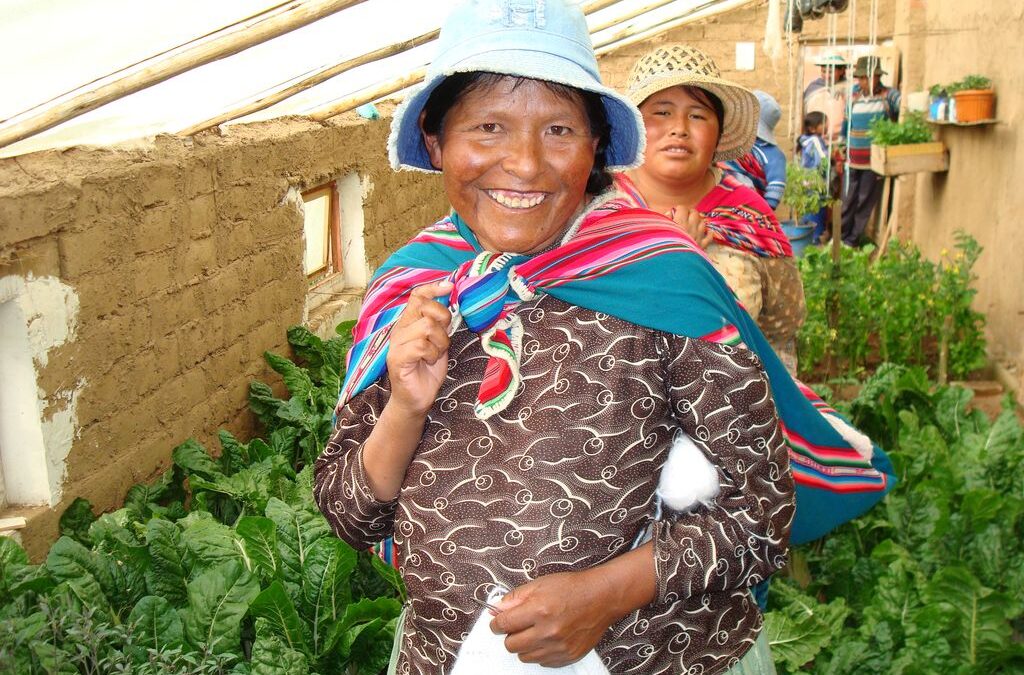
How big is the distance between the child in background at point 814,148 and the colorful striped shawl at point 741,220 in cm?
717

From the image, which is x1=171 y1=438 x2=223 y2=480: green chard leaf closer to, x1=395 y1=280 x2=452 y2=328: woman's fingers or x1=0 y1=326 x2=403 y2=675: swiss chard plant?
x1=0 y1=326 x2=403 y2=675: swiss chard plant

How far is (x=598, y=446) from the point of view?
1.36 metres

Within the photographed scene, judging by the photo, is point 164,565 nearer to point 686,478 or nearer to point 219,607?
point 219,607

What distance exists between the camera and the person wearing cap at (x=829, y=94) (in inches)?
416

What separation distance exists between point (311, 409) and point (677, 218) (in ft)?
7.46

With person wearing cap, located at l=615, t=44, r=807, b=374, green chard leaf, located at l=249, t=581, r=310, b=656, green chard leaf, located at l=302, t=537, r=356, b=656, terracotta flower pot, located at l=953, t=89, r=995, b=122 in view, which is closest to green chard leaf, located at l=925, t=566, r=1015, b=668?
person wearing cap, located at l=615, t=44, r=807, b=374

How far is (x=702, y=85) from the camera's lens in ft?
8.78

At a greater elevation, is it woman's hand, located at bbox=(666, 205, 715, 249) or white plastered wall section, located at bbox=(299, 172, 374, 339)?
woman's hand, located at bbox=(666, 205, 715, 249)

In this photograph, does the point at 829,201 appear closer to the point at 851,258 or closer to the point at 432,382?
the point at 851,258

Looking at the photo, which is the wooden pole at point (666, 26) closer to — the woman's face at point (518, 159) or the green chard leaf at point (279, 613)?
the green chard leaf at point (279, 613)

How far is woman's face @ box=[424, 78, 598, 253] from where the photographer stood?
4.72 feet

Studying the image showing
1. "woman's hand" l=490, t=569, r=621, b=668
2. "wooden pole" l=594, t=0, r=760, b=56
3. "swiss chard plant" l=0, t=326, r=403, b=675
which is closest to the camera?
"woman's hand" l=490, t=569, r=621, b=668

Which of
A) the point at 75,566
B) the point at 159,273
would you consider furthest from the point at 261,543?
the point at 159,273

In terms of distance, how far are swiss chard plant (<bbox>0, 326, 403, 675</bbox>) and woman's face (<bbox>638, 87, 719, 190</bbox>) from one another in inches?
54.5
